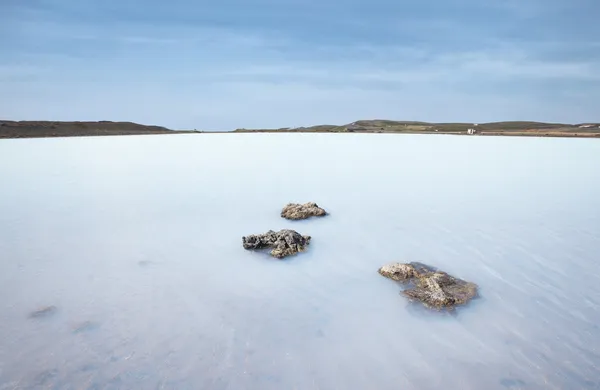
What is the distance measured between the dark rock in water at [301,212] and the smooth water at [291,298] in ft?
1.30

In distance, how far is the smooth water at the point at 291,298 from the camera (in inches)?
171

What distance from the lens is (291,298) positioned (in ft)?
20.2

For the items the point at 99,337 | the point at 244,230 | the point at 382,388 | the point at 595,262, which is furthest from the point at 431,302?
the point at 244,230

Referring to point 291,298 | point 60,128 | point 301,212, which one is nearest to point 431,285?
point 291,298

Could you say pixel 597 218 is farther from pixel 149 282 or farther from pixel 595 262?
pixel 149 282

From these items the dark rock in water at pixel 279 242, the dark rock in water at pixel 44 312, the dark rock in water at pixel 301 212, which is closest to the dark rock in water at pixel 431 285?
the dark rock in water at pixel 279 242

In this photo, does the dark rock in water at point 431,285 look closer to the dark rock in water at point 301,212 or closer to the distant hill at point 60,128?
the dark rock in water at point 301,212

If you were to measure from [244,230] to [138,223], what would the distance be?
323 cm

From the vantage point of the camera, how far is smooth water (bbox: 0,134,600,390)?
171 inches

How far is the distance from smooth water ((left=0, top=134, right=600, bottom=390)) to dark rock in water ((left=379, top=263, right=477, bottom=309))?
235 millimetres

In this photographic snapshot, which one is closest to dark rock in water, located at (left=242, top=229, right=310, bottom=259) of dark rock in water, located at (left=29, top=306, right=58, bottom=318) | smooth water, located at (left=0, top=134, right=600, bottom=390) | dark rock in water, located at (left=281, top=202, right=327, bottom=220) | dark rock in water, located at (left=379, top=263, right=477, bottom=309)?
smooth water, located at (left=0, top=134, right=600, bottom=390)

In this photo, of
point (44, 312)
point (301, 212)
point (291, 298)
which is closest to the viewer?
point (44, 312)

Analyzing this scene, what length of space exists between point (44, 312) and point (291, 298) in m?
3.76

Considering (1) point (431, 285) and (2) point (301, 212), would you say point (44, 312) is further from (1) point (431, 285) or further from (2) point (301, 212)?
(2) point (301, 212)
